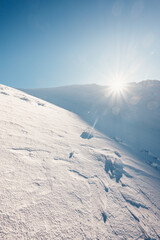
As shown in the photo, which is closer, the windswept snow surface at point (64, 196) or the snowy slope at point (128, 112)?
the windswept snow surface at point (64, 196)

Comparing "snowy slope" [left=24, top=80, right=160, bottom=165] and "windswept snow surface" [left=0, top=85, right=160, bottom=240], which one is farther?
"snowy slope" [left=24, top=80, right=160, bottom=165]

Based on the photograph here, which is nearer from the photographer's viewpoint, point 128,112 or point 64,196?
point 64,196

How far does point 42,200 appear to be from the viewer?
3.71ft

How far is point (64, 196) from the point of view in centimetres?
127

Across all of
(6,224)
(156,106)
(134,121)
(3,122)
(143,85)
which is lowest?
(6,224)

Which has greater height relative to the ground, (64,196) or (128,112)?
(128,112)

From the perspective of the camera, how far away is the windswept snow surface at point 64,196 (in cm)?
96

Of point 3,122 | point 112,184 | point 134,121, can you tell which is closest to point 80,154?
point 112,184

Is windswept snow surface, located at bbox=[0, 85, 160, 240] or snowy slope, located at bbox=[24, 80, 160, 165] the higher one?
snowy slope, located at bbox=[24, 80, 160, 165]

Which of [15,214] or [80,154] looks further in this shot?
[80,154]

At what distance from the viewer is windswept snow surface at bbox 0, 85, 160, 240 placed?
37.8 inches

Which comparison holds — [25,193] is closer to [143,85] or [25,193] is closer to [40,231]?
[40,231]

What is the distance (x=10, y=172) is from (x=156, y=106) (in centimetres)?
1099

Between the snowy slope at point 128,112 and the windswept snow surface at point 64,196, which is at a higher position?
the snowy slope at point 128,112
